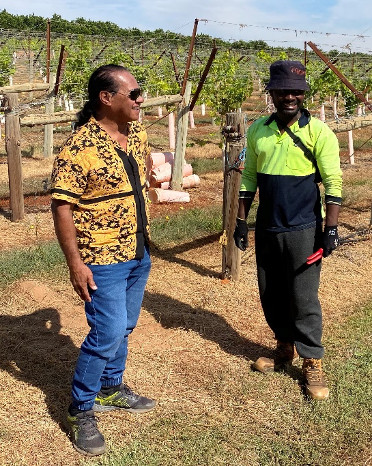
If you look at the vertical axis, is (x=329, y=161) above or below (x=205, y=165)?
above

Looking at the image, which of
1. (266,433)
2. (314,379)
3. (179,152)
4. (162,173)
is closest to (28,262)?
(314,379)

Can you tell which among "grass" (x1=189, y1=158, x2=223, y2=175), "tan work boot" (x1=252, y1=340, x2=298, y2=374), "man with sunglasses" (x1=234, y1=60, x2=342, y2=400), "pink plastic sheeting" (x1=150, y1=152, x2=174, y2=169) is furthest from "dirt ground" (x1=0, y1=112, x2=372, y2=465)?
"grass" (x1=189, y1=158, x2=223, y2=175)

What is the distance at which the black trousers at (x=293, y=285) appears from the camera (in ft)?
12.2

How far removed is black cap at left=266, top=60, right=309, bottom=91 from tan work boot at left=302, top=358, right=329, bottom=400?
1.76 meters

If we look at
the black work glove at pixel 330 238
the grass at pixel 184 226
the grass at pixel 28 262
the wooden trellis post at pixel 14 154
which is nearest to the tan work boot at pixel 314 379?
the black work glove at pixel 330 238

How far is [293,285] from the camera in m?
3.79

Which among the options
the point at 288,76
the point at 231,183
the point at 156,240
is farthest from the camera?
the point at 156,240

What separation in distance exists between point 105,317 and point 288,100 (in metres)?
1.66

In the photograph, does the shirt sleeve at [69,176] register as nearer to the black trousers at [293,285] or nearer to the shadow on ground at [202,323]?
the black trousers at [293,285]

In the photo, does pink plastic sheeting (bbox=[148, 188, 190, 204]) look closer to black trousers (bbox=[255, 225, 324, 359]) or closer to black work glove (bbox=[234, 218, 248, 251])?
black work glove (bbox=[234, 218, 248, 251])

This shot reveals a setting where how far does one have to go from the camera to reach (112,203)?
9.98 ft

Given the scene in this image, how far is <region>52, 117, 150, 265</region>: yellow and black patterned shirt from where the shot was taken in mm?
2891

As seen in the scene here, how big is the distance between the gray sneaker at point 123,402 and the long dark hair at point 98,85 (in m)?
1.70

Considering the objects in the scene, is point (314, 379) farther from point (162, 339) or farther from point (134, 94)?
point (134, 94)
